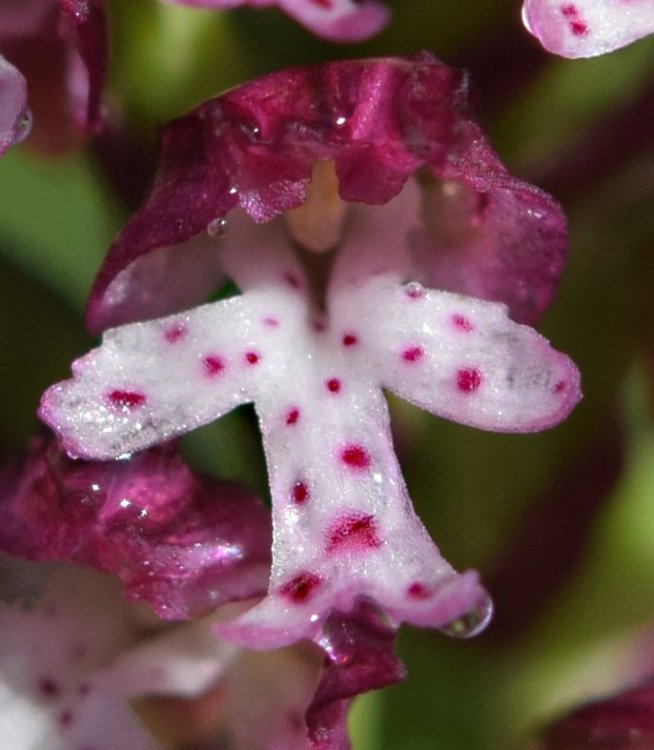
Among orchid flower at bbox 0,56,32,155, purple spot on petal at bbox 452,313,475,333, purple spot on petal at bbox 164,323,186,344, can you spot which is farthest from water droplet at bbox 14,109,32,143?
purple spot on petal at bbox 452,313,475,333

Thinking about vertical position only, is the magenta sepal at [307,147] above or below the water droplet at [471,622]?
above

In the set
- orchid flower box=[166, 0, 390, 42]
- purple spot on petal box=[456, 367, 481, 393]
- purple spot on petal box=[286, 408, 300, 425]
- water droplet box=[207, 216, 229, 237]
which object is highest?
orchid flower box=[166, 0, 390, 42]

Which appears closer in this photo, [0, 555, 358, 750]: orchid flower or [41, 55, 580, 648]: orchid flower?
[41, 55, 580, 648]: orchid flower

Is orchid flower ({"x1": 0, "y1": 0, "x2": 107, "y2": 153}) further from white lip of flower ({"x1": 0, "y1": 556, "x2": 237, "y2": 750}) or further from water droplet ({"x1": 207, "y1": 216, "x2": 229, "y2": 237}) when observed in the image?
white lip of flower ({"x1": 0, "y1": 556, "x2": 237, "y2": 750})

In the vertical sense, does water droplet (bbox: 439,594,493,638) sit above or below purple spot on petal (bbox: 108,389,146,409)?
below

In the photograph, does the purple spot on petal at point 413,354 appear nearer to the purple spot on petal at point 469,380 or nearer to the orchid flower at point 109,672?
the purple spot on petal at point 469,380

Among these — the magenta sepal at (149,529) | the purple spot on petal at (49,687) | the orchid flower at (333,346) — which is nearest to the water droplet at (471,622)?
the orchid flower at (333,346)
